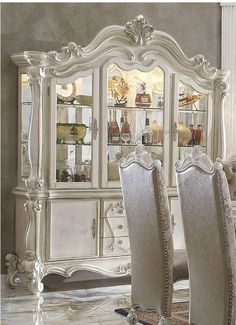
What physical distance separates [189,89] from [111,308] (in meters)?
2.03

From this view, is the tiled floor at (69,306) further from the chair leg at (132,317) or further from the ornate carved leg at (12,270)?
the chair leg at (132,317)

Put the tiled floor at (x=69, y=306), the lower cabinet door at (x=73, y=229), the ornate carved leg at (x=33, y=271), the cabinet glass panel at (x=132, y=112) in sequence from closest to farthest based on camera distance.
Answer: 1. the tiled floor at (x=69, y=306)
2. the ornate carved leg at (x=33, y=271)
3. the lower cabinet door at (x=73, y=229)
4. the cabinet glass panel at (x=132, y=112)

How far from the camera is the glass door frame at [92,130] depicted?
5250 millimetres

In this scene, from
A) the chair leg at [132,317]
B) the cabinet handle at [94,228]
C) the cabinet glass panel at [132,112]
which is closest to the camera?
the chair leg at [132,317]

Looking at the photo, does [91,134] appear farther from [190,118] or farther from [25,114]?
[190,118]

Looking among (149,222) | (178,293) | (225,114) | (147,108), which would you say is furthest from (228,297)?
(225,114)

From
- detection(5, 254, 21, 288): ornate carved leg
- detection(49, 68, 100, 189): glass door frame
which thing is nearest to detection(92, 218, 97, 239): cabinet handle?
detection(49, 68, 100, 189): glass door frame

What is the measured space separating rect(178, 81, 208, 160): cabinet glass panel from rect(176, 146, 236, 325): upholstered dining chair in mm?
2499

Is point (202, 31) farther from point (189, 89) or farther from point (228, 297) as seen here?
point (228, 297)

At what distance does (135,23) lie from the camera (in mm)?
5441

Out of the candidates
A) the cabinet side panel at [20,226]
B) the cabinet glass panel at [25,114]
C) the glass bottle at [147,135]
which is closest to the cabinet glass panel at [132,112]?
the glass bottle at [147,135]

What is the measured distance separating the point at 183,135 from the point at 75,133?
973mm

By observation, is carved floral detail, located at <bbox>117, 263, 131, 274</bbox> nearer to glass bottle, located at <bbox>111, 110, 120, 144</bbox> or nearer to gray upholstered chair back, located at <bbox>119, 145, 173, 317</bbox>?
glass bottle, located at <bbox>111, 110, 120, 144</bbox>

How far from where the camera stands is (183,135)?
227 inches
